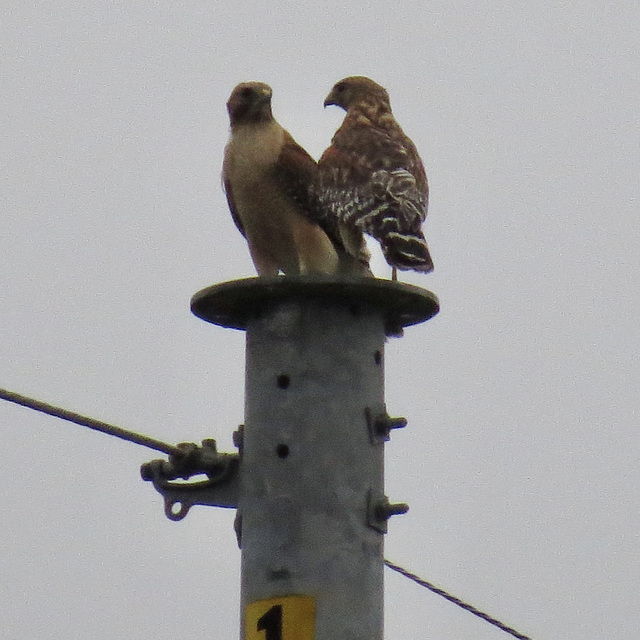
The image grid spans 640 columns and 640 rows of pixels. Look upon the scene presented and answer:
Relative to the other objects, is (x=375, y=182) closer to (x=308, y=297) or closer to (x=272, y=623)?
(x=308, y=297)

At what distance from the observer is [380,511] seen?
3.87 m

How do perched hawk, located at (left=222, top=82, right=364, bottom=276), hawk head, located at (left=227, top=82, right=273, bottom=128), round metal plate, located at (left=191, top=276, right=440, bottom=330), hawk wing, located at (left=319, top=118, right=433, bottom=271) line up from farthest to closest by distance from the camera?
hawk head, located at (left=227, top=82, right=273, bottom=128), perched hawk, located at (left=222, top=82, right=364, bottom=276), hawk wing, located at (left=319, top=118, right=433, bottom=271), round metal plate, located at (left=191, top=276, right=440, bottom=330)

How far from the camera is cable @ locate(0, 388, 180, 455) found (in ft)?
13.5

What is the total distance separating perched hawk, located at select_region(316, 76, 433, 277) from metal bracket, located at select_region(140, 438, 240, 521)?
5.14 ft

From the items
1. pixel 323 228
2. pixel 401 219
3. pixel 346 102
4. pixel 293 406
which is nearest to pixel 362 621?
Result: pixel 293 406

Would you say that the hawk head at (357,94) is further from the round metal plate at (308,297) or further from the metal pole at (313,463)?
the metal pole at (313,463)

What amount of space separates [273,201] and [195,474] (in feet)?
9.51

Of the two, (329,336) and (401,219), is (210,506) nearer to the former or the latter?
(329,336)

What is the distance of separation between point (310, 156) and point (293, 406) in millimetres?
3481

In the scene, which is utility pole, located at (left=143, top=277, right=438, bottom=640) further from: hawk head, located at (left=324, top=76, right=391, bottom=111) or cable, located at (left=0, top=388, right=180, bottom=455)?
hawk head, located at (left=324, top=76, right=391, bottom=111)

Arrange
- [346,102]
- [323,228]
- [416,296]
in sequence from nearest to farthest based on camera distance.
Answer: [416,296]
[323,228]
[346,102]

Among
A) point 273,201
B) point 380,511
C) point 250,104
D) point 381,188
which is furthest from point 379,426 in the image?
point 250,104

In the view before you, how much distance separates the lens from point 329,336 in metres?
4.00

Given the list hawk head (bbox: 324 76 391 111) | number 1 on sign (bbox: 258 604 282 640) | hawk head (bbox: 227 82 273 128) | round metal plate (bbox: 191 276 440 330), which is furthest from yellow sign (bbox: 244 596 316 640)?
hawk head (bbox: 324 76 391 111)
